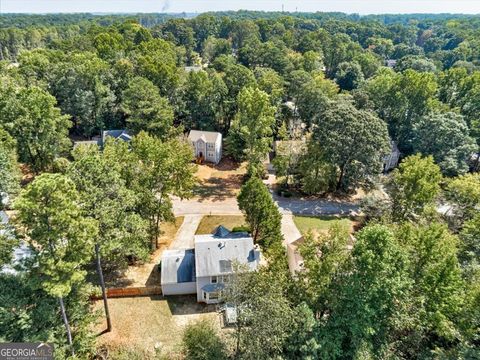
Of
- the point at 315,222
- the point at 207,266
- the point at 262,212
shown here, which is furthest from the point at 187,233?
the point at 315,222

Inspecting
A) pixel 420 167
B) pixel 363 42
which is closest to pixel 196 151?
pixel 420 167

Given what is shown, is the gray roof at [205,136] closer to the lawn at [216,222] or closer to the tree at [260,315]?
the lawn at [216,222]

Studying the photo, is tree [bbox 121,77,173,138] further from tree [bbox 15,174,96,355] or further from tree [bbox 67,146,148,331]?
tree [bbox 15,174,96,355]

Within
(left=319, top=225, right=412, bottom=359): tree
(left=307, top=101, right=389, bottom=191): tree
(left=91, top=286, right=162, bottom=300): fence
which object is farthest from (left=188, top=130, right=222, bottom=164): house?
(left=319, top=225, right=412, bottom=359): tree

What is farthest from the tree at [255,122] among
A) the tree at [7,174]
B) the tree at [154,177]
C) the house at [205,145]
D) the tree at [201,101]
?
the tree at [7,174]

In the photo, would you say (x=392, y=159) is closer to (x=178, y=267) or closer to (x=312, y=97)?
(x=312, y=97)

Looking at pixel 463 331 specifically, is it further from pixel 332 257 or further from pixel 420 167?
pixel 420 167
